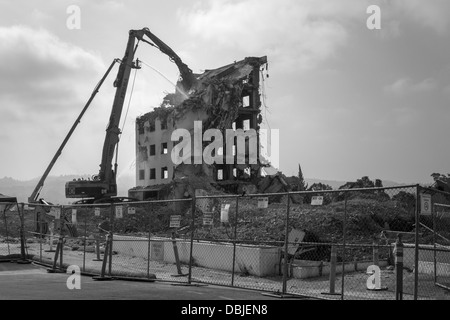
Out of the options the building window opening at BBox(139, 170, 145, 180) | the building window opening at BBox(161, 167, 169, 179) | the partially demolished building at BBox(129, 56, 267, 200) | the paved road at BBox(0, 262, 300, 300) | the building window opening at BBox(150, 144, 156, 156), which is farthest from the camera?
the building window opening at BBox(139, 170, 145, 180)

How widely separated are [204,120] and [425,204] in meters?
40.8

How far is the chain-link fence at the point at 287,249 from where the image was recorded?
12.6 m

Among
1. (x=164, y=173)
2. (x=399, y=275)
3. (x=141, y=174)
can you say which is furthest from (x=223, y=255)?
(x=141, y=174)

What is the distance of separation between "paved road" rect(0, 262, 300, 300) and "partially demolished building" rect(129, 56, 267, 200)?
29669 mm

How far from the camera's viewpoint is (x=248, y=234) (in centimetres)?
2162

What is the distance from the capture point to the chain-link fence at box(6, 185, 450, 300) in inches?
496

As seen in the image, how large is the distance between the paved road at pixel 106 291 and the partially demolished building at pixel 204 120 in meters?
29.7

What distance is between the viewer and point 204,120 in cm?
5044

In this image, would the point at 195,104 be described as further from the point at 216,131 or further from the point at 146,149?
the point at 146,149

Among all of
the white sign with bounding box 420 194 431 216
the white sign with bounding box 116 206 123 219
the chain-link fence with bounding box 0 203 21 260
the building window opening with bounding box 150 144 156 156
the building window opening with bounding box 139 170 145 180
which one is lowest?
the chain-link fence with bounding box 0 203 21 260

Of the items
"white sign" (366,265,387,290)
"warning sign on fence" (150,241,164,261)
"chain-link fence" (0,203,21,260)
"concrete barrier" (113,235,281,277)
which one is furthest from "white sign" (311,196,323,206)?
"chain-link fence" (0,203,21,260)

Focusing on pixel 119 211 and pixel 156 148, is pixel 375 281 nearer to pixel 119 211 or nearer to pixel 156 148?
A: pixel 119 211

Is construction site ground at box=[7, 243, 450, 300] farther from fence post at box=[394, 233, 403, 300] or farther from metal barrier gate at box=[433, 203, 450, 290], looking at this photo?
fence post at box=[394, 233, 403, 300]
